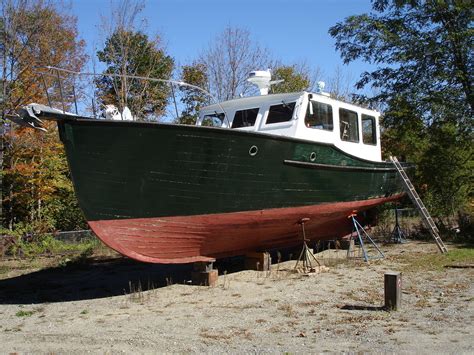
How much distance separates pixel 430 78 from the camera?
13859mm

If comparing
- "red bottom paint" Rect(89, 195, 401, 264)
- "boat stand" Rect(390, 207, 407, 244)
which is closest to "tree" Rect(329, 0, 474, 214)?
"boat stand" Rect(390, 207, 407, 244)

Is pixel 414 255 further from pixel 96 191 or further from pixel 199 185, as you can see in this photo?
pixel 96 191

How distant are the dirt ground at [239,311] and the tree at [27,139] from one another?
15.5 ft

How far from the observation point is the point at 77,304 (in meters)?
6.84

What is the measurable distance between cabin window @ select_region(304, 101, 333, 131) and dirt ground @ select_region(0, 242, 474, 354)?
260 centimetres

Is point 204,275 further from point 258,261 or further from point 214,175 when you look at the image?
point 214,175

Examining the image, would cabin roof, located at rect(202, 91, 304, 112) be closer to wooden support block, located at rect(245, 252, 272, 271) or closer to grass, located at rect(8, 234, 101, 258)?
wooden support block, located at rect(245, 252, 272, 271)

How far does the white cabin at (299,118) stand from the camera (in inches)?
346

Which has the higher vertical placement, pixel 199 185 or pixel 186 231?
pixel 199 185

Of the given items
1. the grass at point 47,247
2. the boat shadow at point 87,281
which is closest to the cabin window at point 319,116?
the boat shadow at point 87,281

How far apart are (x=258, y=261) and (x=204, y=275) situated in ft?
4.80

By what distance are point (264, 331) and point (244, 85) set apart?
18.3 meters

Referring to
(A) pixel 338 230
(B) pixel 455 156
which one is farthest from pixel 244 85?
(A) pixel 338 230

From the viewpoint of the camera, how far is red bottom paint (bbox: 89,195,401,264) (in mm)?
6758
